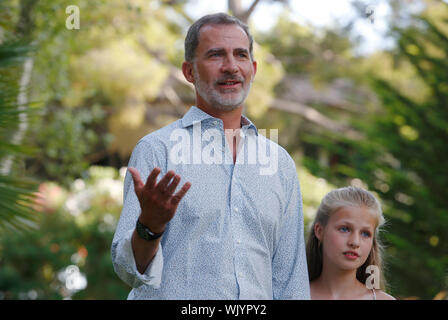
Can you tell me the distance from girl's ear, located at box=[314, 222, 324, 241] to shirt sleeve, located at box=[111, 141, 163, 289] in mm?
973

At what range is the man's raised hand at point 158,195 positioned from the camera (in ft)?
4.61

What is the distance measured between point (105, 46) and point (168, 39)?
1953 millimetres

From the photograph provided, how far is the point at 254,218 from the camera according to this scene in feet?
5.70

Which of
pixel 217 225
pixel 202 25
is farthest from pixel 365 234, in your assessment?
pixel 202 25

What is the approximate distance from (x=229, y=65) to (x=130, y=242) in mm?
673

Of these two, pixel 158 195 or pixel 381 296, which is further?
pixel 381 296

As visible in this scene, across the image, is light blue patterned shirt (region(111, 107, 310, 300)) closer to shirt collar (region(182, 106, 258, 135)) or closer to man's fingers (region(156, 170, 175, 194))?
shirt collar (region(182, 106, 258, 135))

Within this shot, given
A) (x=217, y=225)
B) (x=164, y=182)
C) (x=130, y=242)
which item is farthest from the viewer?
(x=217, y=225)

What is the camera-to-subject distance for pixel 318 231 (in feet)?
7.96

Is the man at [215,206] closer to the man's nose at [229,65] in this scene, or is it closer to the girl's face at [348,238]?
the man's nose at [229,65]

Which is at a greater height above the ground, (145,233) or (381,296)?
(145,233)

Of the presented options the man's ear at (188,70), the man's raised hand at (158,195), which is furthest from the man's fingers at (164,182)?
the man's ear at (188,70)

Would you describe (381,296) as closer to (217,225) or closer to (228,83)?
(217,225)
